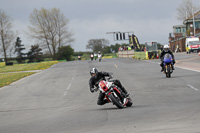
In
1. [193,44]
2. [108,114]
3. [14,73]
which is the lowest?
[14,73]

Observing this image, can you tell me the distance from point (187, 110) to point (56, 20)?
10102 cm

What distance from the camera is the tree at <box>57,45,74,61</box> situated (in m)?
101

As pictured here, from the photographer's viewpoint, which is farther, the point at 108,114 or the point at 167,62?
the point at 167,62

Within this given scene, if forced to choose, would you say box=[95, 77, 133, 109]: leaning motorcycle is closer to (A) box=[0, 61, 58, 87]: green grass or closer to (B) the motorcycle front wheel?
(B) the motorcycle front wheel

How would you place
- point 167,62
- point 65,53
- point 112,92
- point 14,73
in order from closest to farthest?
point 112,92, point 167,62, point 14,73, point 65,53

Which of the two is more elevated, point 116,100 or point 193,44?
point 193,44

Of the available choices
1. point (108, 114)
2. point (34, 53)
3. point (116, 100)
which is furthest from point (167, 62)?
point (34, 53)

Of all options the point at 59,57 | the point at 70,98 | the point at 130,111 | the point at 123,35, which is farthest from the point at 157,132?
the point at 59,57

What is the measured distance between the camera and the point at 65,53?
333 feet

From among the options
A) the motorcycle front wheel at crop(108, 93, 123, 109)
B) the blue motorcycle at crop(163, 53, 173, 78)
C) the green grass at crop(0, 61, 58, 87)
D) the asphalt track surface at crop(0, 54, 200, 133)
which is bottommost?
the green grass at crop(0, 61, 58, 87)

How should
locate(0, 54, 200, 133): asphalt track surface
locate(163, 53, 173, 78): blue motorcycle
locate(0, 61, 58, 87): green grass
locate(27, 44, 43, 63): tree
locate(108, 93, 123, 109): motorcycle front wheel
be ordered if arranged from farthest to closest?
locate(27, 44, 43, 63): tree, locate(0, 61, 58, 87): green grass, locate(163, 53, 173, 78): blue motorcycle, locate(108, 93, 123, 109): motorcycle front wheel, locate(0, 54, 200, 133): asphalt track surface

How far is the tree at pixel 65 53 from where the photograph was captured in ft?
331

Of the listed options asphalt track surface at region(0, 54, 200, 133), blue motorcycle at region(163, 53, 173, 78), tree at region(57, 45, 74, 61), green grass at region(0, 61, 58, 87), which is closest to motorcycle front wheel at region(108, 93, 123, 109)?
asphalt track surface at region(0, 54, 200, 133)

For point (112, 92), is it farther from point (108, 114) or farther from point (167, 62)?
point (167, 62)
